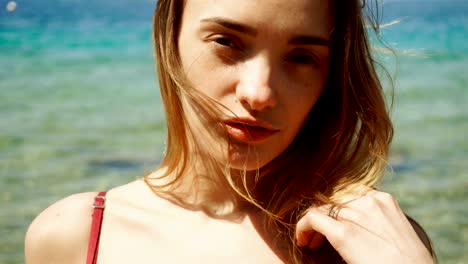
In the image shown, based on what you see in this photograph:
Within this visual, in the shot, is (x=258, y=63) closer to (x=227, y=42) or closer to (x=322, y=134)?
(x=227, y=42)

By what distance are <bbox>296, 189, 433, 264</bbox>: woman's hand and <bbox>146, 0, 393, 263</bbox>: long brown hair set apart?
0.13 m

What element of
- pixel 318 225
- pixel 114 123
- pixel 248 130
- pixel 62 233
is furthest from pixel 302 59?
pixel 114 123

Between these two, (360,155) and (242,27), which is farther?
(360,155)

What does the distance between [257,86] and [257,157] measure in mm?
254

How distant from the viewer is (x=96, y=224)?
2.51m

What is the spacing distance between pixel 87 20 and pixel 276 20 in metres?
19.4

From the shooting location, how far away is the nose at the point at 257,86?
2223mm

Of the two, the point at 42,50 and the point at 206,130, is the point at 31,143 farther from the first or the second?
the point at 42,50

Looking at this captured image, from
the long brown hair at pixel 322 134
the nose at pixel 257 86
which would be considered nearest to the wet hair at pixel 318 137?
the long brown hair at pixel 322 134

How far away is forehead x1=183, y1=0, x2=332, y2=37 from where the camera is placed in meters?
2.23

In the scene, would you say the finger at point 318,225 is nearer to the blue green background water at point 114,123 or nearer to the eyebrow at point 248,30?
the eyebrow at point 248,30

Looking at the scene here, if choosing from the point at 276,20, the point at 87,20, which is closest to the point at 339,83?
the point at 276,20

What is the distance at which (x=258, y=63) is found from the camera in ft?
7.42

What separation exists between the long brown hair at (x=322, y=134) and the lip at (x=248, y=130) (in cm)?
19
